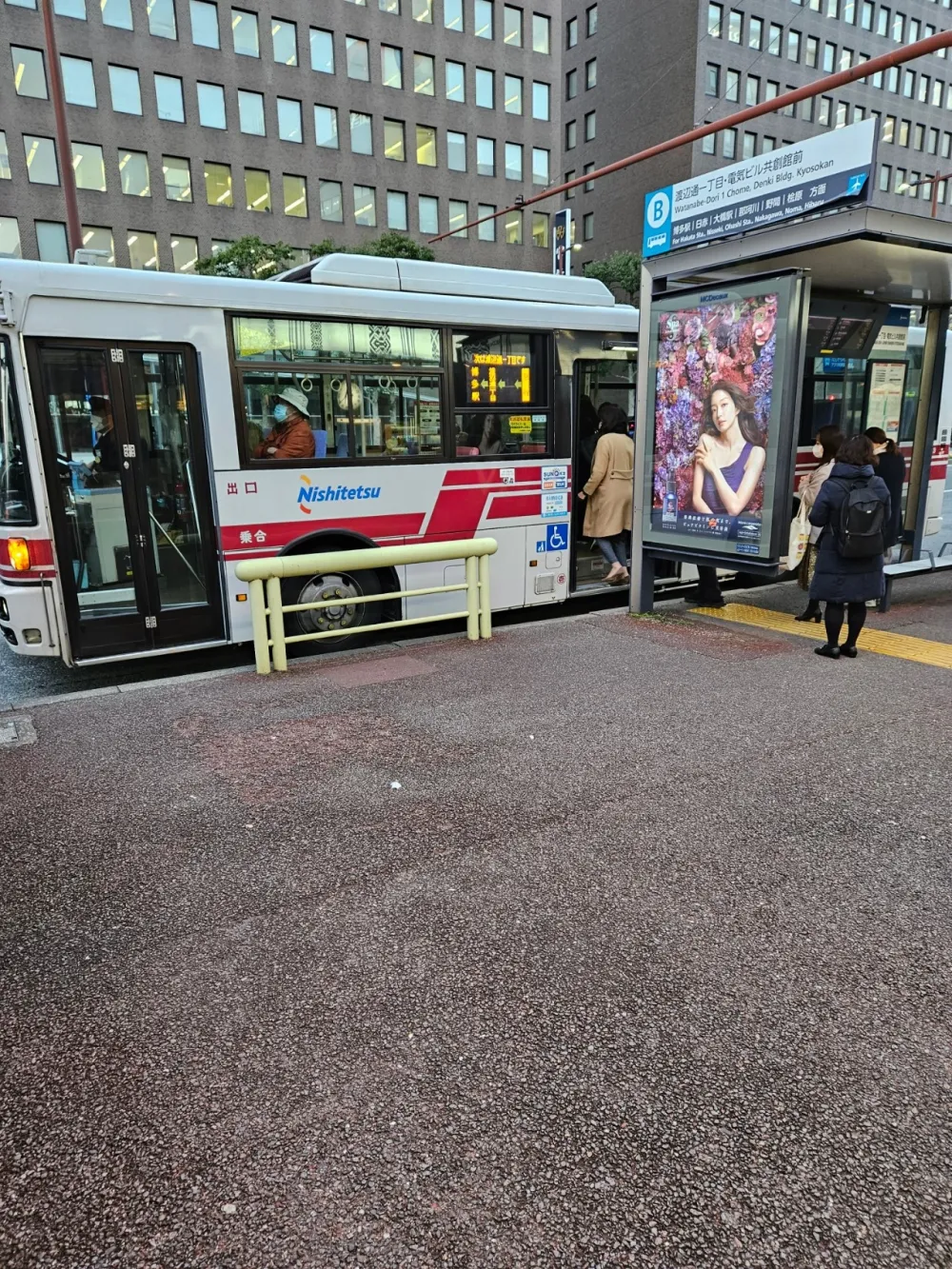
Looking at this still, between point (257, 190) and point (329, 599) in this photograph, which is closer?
point (329, 599)

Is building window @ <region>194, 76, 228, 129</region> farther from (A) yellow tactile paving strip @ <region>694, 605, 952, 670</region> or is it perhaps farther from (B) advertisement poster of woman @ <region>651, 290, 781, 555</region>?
(A) yellow tactile paving strip @ <region>694, 605, 952, 670</region>

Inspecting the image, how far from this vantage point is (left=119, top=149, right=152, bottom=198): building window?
1403 inches

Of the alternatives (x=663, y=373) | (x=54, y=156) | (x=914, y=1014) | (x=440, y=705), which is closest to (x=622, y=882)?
(x=914, y=1014)

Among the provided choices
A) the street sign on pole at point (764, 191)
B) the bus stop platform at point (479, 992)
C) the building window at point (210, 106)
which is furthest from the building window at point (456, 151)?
the bus stop platform at point (479, 992)

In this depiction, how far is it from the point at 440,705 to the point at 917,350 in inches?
301

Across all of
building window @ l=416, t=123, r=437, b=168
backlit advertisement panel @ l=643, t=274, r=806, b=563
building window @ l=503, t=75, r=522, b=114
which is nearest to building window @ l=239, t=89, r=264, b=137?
building window @ l=416, t=123, r=437, b=168

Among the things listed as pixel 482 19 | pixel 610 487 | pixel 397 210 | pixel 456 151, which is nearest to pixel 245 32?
pixel 397 210

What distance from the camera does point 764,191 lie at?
6.79 meters

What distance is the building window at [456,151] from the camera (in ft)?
143

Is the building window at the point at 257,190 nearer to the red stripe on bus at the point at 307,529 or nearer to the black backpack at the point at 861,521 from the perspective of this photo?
the red stripe on bus at the point at 307,529

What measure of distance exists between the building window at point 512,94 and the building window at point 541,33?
197cm

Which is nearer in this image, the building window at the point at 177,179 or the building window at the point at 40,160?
the building window at the point at 40,160

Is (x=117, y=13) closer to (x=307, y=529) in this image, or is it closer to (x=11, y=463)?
(x=11, y=463)

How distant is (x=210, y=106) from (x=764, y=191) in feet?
128
